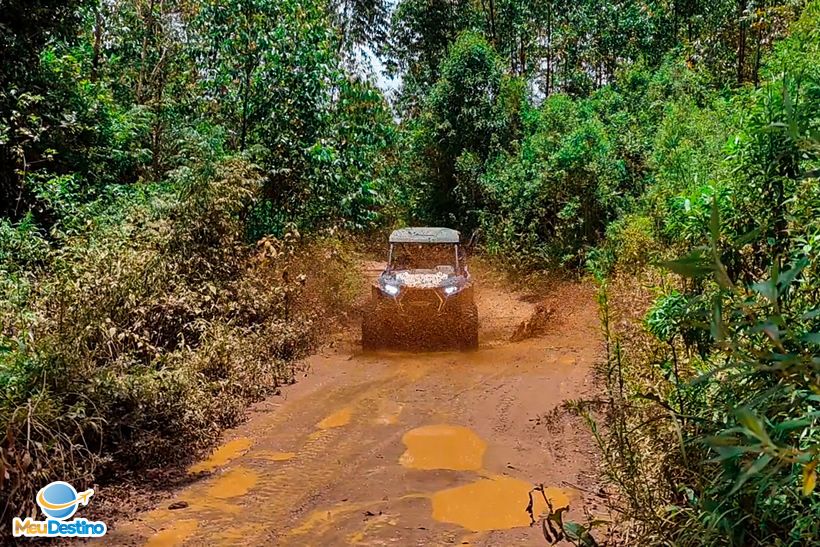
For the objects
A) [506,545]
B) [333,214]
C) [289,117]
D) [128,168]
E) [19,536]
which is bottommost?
[506,545]

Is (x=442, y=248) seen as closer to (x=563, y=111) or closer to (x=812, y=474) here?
(x=563, y=111)

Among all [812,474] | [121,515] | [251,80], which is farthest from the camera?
[251,80]

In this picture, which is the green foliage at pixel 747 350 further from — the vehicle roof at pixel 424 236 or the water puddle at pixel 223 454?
the vehicle roof at pixel 424 236

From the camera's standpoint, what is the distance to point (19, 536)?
3873 millimetres

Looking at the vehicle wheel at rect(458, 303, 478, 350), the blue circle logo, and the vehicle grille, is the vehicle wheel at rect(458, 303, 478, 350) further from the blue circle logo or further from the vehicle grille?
the blue circle logo

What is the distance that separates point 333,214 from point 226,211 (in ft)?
11.9

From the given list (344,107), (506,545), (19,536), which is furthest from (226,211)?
(506,545)

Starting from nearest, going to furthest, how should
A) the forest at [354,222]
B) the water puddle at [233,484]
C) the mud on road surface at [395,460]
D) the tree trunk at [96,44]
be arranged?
the forest at [354,222], the mud on road surface at [395,460], the water puddle at [233,484], the tree trunk at [96,44]

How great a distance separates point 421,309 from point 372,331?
877 millimetres

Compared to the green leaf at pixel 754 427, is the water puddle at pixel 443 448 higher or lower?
lower

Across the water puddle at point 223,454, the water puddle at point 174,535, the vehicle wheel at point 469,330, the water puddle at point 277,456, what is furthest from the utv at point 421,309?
the water puddle at point 174,535

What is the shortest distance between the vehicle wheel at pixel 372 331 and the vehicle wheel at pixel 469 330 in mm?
1254

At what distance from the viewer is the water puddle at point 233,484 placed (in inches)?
190

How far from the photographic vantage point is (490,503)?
4617mm
